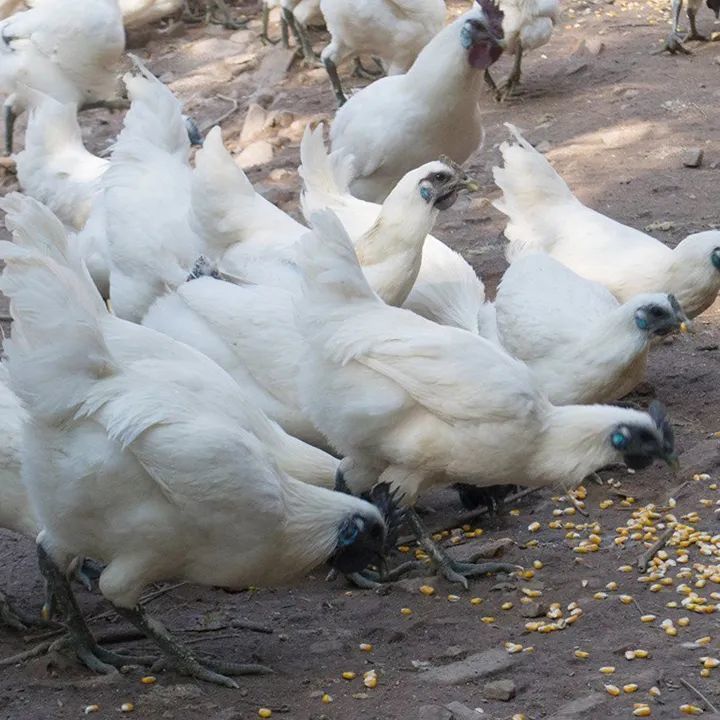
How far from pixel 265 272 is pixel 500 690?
2.49 metres

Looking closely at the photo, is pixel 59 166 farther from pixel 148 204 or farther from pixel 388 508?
pixel 388 508

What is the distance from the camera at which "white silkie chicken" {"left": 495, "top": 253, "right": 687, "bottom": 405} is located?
5.21 meters

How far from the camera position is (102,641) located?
453 centimetres

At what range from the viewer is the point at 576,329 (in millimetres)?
5395

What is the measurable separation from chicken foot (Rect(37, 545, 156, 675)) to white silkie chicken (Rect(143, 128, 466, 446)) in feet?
3.94

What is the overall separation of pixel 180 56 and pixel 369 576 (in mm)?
9164

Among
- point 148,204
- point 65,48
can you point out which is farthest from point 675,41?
point 148,204

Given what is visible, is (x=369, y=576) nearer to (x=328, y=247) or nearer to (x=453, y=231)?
(x=328, y=247)

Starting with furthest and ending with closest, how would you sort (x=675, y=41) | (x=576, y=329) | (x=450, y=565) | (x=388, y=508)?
(x=675, y=41)
(x=576, y=329)
(x=450, y=565)
(x=388, y=508)

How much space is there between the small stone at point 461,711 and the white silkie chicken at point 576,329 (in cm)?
173

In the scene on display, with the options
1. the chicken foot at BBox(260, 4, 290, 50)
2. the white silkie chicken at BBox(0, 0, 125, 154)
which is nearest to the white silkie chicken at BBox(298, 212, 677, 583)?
the white silkie chicken at BBox(0, 0, 125, 154)

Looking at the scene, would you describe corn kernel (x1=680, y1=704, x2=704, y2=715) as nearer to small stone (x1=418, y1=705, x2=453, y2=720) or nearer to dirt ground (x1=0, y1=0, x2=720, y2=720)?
dirt ground (x1=0, y1=0, x2=720, y2=720)

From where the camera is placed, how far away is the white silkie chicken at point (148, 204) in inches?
243

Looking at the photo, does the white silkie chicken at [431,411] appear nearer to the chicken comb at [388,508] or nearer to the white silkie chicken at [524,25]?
the chicken comb at [388,508]
